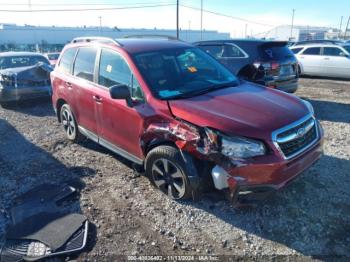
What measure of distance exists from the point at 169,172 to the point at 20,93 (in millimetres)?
6661

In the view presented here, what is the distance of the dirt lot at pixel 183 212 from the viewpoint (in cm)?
302

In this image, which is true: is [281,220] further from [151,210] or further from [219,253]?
[151,210]

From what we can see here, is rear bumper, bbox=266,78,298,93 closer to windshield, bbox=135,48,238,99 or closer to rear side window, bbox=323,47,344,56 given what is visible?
windshield, bbox=135,48,238,99

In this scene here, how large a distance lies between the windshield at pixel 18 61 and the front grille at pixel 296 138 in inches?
350

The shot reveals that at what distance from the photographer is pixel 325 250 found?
2.91m

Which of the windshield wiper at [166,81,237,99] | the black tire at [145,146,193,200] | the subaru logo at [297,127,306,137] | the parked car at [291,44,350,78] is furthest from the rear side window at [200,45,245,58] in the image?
the parked car at [291,44,350,78]

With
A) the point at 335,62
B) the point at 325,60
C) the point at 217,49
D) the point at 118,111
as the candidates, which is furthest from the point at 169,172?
the point at 325,60

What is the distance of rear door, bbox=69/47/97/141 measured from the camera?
4.66 m

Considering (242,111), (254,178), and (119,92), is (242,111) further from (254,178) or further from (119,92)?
(119,92)

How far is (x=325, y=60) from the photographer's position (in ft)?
42.5

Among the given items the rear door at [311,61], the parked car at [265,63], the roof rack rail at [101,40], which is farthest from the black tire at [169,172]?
the rear door at [311,61]

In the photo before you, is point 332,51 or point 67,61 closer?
point 67,61

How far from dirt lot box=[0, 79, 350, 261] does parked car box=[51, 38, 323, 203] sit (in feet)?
1.25

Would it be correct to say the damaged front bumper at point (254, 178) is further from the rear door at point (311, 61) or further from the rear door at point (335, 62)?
the rear door at point (311, 61)
